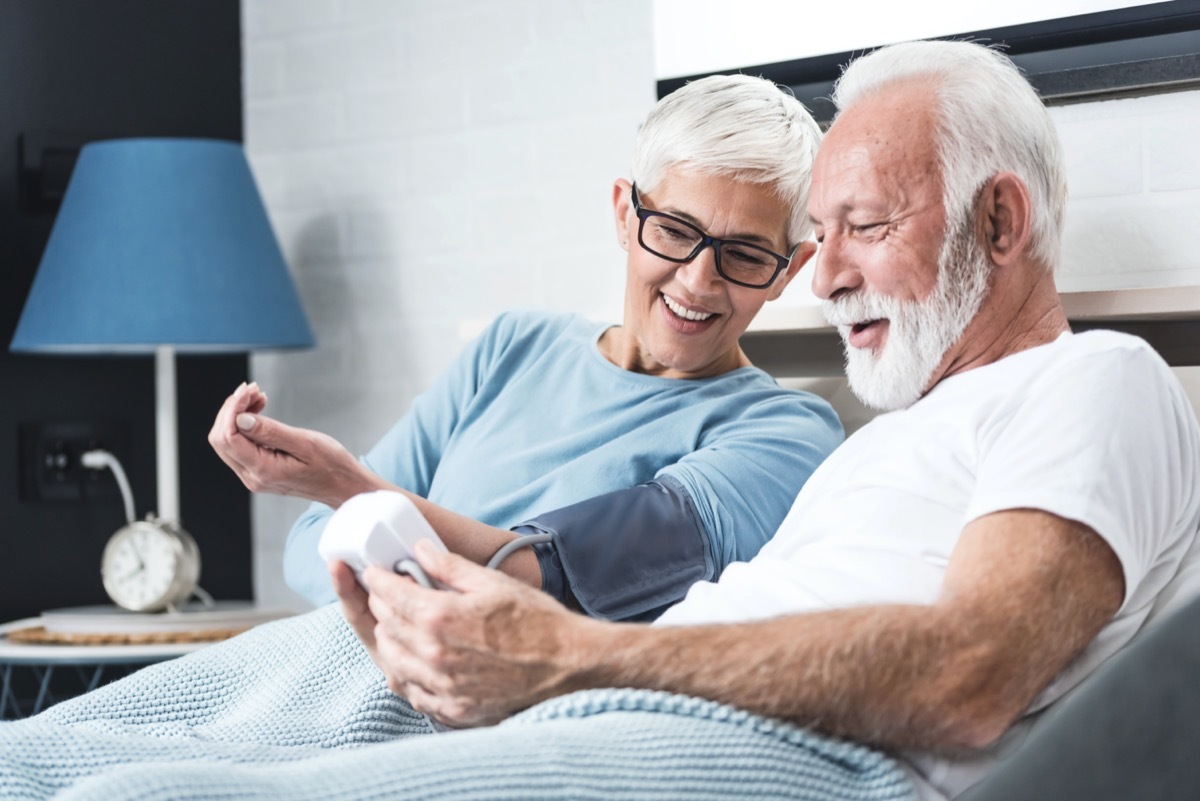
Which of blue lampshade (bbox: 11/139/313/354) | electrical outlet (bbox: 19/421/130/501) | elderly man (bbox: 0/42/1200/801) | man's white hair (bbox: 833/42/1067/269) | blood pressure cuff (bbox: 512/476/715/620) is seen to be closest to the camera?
elderly man (bbox: 0/42/1200/801)

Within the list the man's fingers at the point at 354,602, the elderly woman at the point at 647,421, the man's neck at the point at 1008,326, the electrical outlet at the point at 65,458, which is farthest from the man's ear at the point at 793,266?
the electrical outlet at the point at 65,458

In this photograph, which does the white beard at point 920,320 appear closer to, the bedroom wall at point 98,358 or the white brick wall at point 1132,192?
the white brick wall at point 1132,192

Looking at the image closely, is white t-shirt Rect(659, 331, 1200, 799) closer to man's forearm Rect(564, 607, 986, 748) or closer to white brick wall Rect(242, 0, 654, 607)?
man's forearm Rect(564, 607, 986, 748)

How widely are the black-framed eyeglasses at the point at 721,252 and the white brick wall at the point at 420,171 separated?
540 mm

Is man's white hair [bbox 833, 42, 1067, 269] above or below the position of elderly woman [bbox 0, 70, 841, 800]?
above

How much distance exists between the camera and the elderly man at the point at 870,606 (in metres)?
0.87

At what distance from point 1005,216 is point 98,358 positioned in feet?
5.48

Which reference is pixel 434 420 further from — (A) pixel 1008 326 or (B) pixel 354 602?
(A) pixel 1008 326

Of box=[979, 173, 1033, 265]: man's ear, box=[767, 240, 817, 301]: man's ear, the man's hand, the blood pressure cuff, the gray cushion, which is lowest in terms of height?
the blood pressure cuff

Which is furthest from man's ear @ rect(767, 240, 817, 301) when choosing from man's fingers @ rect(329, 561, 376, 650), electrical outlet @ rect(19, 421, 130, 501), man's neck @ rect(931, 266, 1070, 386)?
electrical outlet @ rect(19, 421, 130, 501)

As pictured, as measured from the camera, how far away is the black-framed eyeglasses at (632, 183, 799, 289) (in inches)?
59.7

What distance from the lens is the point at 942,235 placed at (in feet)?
3.89

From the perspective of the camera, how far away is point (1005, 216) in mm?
1188

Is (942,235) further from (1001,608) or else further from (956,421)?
(1001,608)
